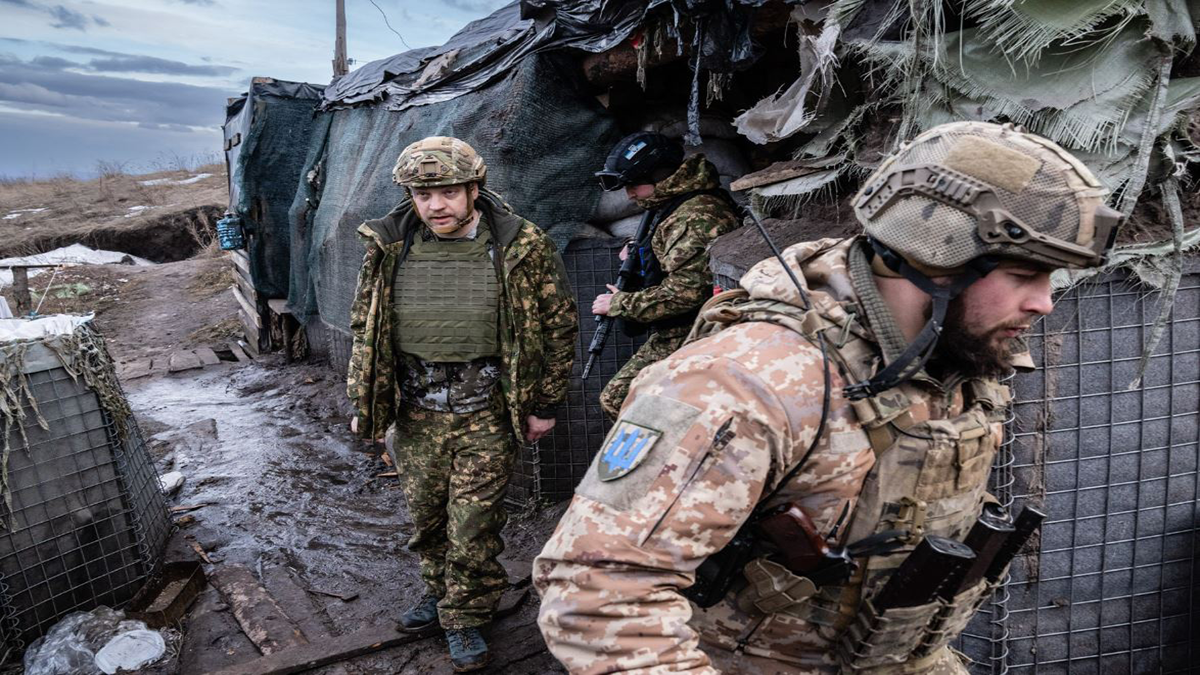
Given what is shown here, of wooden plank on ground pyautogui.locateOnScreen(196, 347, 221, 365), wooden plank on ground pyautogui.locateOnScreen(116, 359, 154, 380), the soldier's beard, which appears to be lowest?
wooden plank on ground pyautogui.locateOnScreen(116, 359, 154, 380)

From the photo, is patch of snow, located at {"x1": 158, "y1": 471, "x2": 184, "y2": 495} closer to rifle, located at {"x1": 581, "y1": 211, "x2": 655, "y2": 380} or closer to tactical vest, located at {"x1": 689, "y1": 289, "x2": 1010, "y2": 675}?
rifle, located at {"x1": 581, "y1": 211, "x2": 655, "y2": 380}

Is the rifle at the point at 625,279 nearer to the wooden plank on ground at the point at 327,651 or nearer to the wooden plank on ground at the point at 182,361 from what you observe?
the wooden plank on ground at the point at 327,651

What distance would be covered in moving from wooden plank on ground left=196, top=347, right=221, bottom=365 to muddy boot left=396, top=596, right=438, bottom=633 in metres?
6.32

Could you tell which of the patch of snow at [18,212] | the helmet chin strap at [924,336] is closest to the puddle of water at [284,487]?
the helmet chin strap at [924,336]

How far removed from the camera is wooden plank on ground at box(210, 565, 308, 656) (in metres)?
3.43

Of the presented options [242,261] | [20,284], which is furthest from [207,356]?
[20,284]

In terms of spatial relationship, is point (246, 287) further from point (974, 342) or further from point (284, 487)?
point (974, 342)

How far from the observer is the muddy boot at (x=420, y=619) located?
11.1 feet

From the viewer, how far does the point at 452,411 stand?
3213 millimetres

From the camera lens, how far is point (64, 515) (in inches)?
135

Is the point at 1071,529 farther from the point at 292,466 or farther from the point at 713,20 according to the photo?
the point at 292,466

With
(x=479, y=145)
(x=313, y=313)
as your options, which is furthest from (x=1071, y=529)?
(x=313, y=313)

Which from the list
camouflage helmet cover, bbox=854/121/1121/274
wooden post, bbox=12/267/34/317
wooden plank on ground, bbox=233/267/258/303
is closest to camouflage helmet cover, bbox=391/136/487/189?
camouflage helmet cover, bbox=854/121/1121/274

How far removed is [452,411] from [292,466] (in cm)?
294
